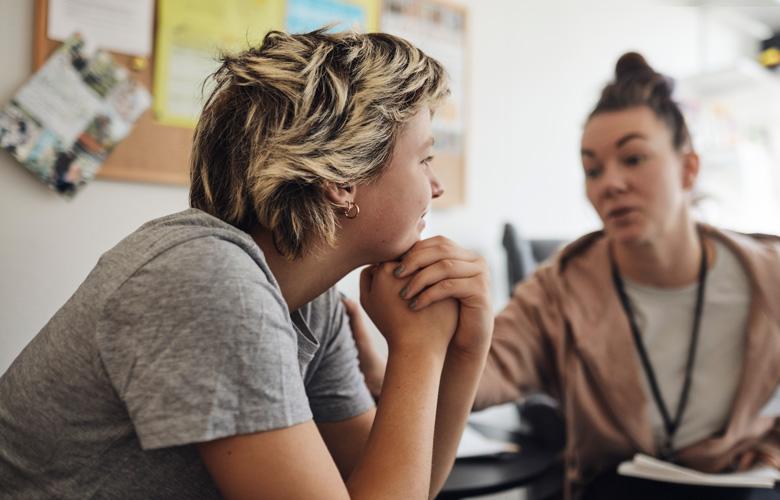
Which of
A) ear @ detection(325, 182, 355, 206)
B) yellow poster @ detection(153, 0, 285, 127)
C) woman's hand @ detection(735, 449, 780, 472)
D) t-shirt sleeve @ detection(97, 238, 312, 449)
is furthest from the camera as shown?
yellow poster @ detection(153, 0, 285, 127)

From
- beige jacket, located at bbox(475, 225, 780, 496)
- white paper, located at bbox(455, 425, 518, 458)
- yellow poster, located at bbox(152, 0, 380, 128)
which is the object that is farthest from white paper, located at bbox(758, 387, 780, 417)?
yellow poster, located at bbox(152, 0, 380, 128)

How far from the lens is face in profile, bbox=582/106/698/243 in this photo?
1.36 metres

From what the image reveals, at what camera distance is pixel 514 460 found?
1395 mm

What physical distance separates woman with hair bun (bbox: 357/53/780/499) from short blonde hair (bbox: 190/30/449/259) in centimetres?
65

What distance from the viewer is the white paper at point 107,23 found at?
1339 millimetres

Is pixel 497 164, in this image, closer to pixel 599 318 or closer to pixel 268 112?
pixel 599 318

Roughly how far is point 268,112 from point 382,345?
2.36 feet

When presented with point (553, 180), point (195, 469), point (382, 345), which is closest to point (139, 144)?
point (382, 345)

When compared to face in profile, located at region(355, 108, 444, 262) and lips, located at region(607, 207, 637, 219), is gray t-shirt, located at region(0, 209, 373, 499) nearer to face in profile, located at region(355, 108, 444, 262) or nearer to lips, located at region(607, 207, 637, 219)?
face in profile, located at region(355, 108, 444, 262)

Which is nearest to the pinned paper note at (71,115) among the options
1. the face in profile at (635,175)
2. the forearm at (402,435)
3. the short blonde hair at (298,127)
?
the short blonde hair at (298,127)

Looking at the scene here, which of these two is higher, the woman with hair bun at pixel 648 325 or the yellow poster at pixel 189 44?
the yellow poster at pixel 189 44

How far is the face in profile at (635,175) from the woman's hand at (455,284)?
59 centimetres

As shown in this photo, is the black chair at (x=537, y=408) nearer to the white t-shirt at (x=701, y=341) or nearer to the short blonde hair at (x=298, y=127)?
the white t-shirt at (x=701, y=341)

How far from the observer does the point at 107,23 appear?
1392mm
